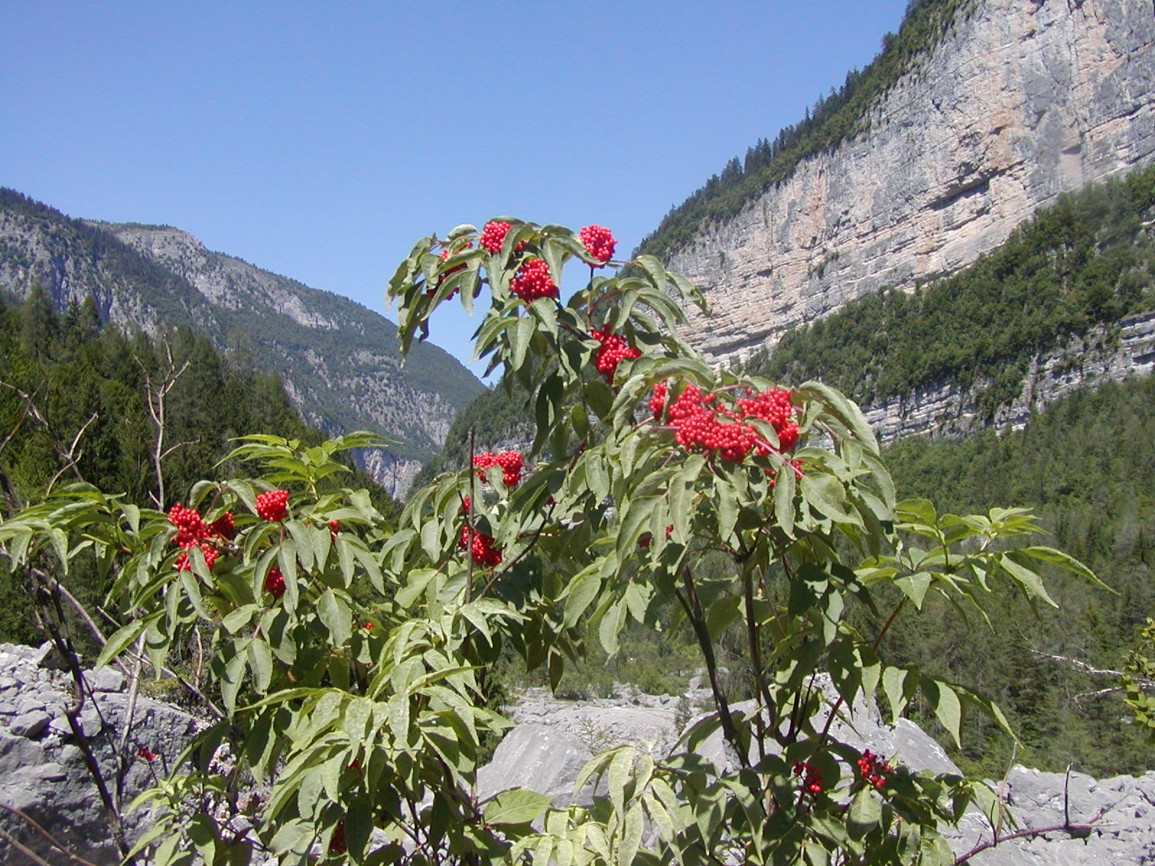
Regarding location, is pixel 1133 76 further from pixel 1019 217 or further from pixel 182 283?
pixel 182 283

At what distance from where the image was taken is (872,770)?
6.26 ft

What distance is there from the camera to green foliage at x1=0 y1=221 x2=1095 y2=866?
1577 mm

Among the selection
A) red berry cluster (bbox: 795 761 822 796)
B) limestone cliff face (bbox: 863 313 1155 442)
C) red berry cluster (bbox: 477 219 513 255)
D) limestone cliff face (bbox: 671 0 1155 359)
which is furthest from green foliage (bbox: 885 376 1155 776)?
limestone cliff face (bbox: 671 0 1155 359)

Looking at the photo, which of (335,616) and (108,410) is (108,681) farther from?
(108,410)

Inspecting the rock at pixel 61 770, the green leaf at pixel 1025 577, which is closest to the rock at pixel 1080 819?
the rock at pixel 61 770

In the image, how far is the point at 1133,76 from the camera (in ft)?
299

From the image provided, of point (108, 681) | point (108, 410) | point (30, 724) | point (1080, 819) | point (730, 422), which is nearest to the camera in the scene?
point (730, 422)

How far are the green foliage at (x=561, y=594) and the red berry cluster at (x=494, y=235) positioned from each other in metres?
0.03

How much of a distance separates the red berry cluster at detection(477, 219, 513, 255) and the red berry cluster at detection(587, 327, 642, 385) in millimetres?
333

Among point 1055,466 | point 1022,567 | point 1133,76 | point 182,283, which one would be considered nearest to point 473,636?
point 1022,567

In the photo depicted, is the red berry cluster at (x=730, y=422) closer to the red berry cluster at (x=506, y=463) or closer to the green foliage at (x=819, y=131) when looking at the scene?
the red berry cluster at (x=506, y=463)

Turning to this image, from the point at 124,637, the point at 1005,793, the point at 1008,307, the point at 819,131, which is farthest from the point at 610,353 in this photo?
the point at 819,131

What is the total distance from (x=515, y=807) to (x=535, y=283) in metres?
1.18

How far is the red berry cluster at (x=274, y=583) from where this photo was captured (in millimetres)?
1964
